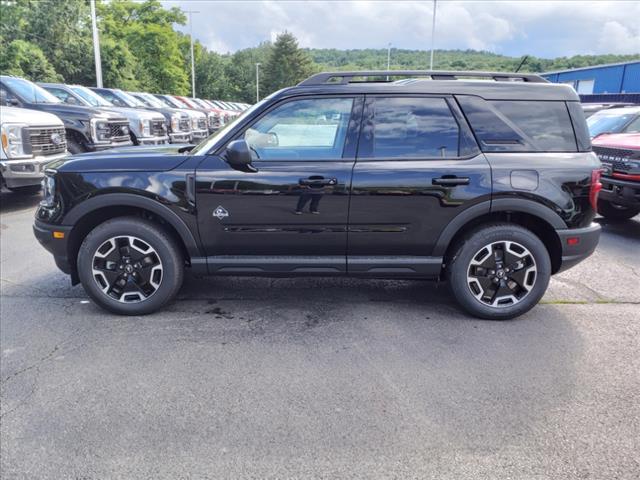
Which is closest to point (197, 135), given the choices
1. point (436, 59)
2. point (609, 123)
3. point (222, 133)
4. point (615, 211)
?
point (609, 123)

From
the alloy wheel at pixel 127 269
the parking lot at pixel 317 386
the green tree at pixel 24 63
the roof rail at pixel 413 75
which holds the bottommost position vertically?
the parking lot at pixel 317 386

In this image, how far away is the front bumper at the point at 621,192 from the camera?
6.48 m

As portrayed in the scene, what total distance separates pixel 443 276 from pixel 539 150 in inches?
48.4

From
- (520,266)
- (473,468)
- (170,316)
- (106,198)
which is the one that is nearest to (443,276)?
(520,266)

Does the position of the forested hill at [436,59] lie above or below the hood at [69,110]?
above

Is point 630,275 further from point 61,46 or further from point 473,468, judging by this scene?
point 61,46

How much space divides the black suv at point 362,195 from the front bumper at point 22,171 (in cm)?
418

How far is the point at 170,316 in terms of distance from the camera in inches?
160

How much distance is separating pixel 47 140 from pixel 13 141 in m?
0.64

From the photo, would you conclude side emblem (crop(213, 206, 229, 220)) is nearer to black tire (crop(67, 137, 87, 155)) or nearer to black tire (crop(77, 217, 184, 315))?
black tire (crop(77, 217, 184, 315))

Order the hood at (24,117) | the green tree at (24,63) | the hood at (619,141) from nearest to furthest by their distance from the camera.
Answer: the hood at (619,141), the hood at (24,117), the green tree at (24,63)

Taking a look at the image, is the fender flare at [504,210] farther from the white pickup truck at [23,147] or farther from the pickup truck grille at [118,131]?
the pickup truck grille at [118,131]

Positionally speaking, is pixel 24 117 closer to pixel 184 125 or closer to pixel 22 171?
pixel 22 171

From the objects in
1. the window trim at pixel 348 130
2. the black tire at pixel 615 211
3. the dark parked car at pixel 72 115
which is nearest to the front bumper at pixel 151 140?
the dark parked car at pixel 72 115
